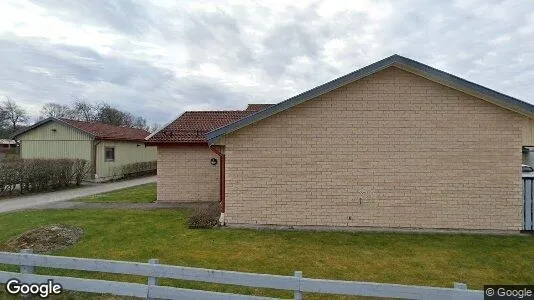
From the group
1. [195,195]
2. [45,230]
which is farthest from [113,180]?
[45,230]

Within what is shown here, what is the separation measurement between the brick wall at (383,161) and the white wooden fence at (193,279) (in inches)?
228

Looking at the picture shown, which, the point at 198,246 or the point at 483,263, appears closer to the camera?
the point at 483,263

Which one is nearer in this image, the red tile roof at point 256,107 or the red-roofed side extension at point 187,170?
the red-roofed side extension at point 187,170

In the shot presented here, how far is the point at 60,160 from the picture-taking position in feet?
70.3

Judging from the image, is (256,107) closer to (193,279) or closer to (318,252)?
(318,252)

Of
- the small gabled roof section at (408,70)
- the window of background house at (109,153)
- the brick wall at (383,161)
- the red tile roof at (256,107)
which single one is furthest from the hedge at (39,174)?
the brick wall at (383,161)

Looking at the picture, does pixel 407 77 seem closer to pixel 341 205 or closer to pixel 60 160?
pixel 341 205

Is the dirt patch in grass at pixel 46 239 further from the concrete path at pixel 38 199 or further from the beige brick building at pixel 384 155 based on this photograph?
the concrete path at pixel 38 199

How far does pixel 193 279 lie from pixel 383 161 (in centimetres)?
687

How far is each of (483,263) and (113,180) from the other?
24230 mm

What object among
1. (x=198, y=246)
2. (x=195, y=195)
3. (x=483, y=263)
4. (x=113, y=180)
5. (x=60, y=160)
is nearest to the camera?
(x=483, y=263)

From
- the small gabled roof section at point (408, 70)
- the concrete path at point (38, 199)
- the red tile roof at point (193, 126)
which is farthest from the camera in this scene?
the red tile roof at point (193, 126)

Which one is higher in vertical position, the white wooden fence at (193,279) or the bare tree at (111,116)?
the bare tree at (111,116)

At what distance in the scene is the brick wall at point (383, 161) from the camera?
32.2 ft
